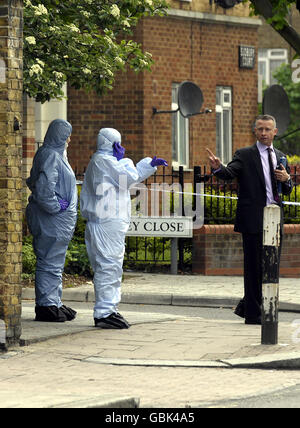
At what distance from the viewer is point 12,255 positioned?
10.1 metres

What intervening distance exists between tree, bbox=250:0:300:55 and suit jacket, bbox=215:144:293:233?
1.23 m

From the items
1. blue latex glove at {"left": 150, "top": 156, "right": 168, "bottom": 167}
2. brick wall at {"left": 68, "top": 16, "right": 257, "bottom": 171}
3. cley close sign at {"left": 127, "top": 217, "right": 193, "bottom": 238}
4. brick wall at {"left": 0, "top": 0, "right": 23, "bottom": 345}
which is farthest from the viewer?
brick wall at {"left": 68, "top": 16, "right": 257, "bottom": 171}

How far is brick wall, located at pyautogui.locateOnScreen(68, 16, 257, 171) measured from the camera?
81.4ft

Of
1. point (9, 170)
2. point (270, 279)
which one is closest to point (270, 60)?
point (270, 279)

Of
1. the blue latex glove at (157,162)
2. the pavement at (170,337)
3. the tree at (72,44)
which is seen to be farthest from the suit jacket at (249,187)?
the tree at (72,44)

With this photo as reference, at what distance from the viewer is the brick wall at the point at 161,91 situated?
24.8m

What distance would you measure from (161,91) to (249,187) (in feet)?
44.9

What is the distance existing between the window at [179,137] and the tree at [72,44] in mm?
10044

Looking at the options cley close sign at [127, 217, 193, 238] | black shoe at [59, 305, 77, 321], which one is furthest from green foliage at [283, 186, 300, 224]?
black shoe at [59, 305, 77, 321]

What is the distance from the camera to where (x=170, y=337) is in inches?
431

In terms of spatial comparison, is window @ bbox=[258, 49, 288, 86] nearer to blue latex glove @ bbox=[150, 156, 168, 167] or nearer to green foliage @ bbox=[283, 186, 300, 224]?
green foliage @ bbox=[283, 186, 300, 224]

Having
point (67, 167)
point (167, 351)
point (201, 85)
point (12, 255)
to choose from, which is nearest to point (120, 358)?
point (167, 351)

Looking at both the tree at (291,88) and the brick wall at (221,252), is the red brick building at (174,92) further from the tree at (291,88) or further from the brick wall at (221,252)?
the tree at (291,88)

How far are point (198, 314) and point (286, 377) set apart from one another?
15.1 feet
